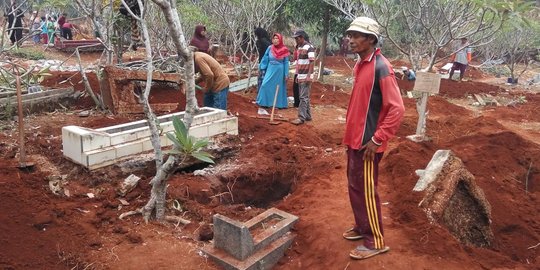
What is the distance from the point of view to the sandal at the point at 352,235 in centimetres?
356

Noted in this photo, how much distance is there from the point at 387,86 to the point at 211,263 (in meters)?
1.81

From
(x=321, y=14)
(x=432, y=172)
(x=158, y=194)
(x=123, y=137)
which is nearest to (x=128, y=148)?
(x=123, y=137)

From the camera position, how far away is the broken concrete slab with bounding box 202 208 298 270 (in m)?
3.27

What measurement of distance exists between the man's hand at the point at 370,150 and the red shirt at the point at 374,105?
0.12ft

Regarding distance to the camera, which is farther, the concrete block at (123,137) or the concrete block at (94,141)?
the concrete block at (123,137)

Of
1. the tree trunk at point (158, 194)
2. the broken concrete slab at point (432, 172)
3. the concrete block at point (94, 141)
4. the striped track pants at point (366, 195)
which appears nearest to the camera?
the striped track pants at point (366, 195)

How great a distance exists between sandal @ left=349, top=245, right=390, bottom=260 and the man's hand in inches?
27.6

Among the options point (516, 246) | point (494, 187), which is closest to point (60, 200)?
point (516, 246)

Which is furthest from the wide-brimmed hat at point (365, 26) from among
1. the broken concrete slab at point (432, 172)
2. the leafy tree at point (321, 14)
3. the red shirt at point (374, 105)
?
the leafy tree at point (321, 14)

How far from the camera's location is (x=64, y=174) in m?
4.64

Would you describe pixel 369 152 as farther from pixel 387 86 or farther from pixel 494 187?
pixel 494 187

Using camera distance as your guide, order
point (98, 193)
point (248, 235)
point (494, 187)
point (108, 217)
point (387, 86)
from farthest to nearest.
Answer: point (494, 187) < point (98, 193) < point (108, 217) < point (248, 235) < point (387, 86)

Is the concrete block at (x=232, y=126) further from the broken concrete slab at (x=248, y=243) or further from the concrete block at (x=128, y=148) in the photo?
the broken concrete slab at (x=248, y=243)

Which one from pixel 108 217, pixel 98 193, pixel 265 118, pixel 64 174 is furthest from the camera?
pixel 265 118
